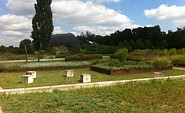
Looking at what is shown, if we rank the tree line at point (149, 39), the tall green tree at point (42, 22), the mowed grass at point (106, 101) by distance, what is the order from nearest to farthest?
the mowed grass at point (106, 101)
the tall green tree at point (42, 22)
the tree line at point (149, 39)

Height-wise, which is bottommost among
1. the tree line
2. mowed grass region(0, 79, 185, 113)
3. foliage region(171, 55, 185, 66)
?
mowed grass region(0, 79, 185, 113)

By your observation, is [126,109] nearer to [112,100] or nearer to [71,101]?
[112,100]

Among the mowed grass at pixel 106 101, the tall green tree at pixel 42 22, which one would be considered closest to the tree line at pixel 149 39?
the tall green tree at pixel 42 22

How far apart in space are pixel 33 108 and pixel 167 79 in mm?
6083

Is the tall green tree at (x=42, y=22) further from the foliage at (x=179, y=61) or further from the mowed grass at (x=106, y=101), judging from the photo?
the mowed grass at (x=106, y=101)

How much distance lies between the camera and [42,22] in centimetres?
2762

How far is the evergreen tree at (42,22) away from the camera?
90.1 ft

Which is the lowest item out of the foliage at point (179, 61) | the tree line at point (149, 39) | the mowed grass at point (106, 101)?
the mowed grass at point (106, 101)

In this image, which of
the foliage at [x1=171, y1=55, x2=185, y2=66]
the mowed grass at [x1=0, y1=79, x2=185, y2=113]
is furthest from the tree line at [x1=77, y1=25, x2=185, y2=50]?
the mowed grass at [x1=0, y1=79, x2=185, y2=113]

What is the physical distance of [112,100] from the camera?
6.69m

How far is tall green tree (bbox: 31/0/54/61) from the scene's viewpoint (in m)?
27.5

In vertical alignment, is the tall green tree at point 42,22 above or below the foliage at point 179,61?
above

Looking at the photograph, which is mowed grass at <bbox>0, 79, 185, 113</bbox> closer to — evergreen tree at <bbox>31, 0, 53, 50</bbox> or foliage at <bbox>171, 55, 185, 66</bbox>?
foliage at <bbox>171, 55, 185, 66</bbox>

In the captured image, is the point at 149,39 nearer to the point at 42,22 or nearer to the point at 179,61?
the point at 42,22
